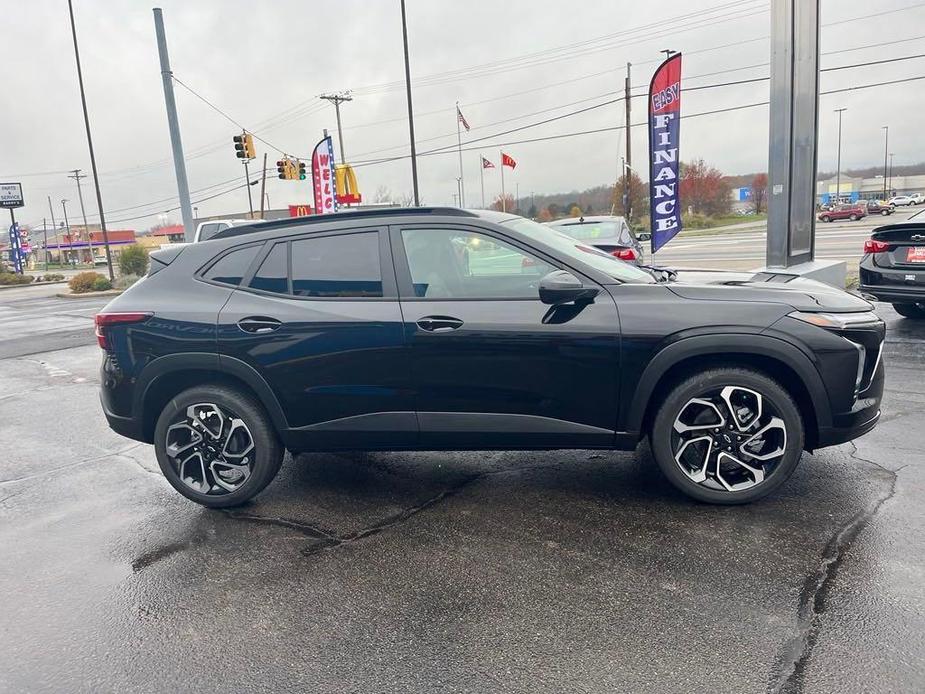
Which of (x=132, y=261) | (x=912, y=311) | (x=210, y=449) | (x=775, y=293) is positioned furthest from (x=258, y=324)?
(x=132, y=261)

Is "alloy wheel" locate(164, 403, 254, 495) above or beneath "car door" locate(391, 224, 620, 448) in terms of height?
beneath

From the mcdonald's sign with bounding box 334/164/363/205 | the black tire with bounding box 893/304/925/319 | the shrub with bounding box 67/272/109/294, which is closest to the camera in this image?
the black tire with bounding box 893/304/925/319

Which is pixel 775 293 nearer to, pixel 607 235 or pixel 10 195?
pixel 607 235

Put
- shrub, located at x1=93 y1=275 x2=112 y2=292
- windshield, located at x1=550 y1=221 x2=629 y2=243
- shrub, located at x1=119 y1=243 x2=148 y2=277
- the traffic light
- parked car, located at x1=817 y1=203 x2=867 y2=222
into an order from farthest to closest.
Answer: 1. parked car, located at x1=817 y1=203 x2=867 y2=222
2. shrub, located at x1=119 y1=243 x2=148 y2=277
3. shrub, located at x1=93 y1=275 x2=112 y2=292
4. the traffic light
5. windshield, located at x1=550 y1=221 x2=629 y2=243

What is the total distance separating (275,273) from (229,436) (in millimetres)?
1061

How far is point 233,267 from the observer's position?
13.5ft

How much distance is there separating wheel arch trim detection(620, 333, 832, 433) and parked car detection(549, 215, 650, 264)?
672cm

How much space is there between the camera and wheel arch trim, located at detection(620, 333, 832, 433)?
11.4 feet

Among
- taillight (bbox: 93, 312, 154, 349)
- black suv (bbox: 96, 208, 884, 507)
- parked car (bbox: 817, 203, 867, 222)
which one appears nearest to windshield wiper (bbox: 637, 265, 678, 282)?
black suv (bbox: 96, 208, 884, 507)

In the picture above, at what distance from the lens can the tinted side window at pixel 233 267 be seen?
4.10 metres

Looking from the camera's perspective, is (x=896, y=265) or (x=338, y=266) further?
→ (x=896, y=265)

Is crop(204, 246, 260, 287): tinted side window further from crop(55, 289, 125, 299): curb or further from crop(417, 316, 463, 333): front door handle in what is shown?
crop(55, 289, 125, 299): curb

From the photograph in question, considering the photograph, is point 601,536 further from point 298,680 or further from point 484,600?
point 298,680

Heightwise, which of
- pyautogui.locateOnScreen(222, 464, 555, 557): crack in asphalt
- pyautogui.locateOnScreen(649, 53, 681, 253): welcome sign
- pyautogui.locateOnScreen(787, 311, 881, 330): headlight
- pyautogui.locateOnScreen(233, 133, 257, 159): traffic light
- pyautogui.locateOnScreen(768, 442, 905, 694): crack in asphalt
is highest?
pyautogui.locateOnScreen(233, 133, 257, 159): traffic light
